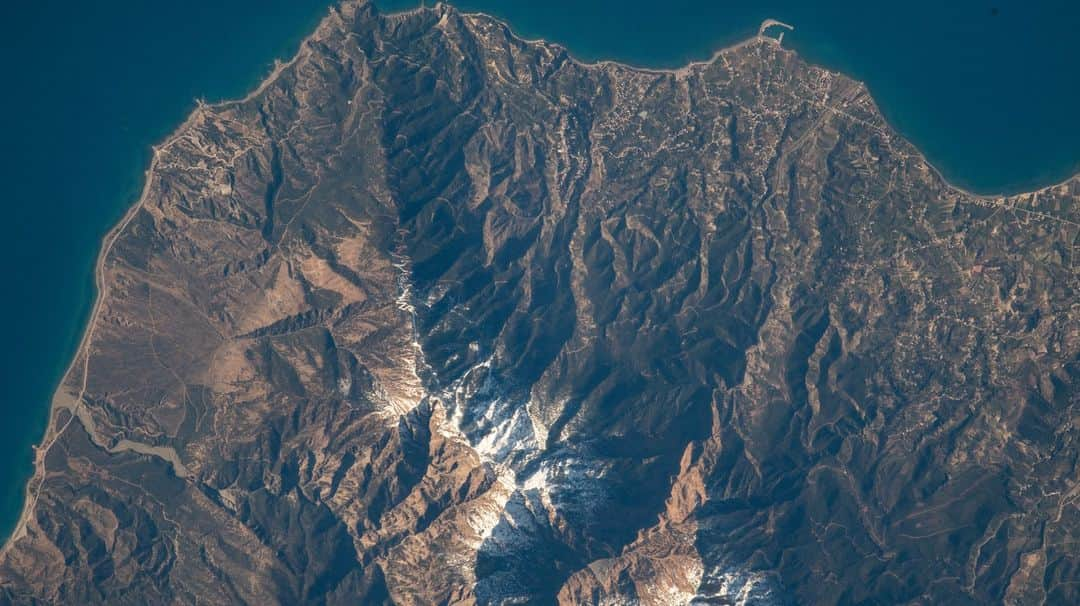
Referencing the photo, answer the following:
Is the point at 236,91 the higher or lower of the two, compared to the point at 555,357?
higher

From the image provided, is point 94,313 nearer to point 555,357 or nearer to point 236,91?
point 236,91

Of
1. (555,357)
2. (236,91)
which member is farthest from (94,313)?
(555,357)

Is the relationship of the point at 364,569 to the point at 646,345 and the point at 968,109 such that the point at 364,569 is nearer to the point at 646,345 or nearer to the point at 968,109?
the point at 646,345

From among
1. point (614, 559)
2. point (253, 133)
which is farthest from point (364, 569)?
point (253, 133)

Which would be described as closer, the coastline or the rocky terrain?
the rocky terrain

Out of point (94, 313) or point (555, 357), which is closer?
point (555, 357)
